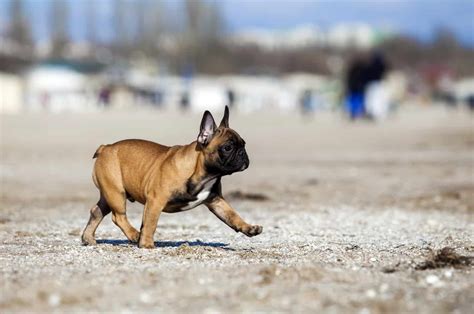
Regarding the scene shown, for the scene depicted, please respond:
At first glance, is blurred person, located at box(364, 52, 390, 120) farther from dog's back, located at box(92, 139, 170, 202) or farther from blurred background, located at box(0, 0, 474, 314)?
dog's back, located at box(92, 139, 170, 202)

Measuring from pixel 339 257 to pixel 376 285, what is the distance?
4.51 ft

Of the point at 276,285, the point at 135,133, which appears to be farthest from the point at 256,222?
the point at 135,133

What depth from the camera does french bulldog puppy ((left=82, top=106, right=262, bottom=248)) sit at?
319 inches

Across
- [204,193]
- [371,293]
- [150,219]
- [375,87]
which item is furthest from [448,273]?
[375,87]

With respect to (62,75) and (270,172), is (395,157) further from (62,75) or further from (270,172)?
(62,75)

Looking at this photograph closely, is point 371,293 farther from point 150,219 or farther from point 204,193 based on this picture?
point 150,219

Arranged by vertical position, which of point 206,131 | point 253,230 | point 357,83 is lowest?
point 357,83

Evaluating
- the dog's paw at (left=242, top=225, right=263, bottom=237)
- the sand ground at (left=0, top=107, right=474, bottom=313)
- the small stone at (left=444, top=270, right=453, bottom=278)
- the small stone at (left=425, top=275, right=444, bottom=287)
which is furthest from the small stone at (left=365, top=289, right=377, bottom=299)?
the dog's paw at (left=242, top=225, right=263, bottom=237)

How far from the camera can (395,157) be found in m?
24.6

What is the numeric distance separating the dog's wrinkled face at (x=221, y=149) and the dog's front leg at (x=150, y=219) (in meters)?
0.52

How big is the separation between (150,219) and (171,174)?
413 millimetres

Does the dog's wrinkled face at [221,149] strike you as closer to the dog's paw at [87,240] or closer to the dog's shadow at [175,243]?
the dog's shadow at [175,243]

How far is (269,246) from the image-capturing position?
8992mm

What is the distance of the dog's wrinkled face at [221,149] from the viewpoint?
8039mm
